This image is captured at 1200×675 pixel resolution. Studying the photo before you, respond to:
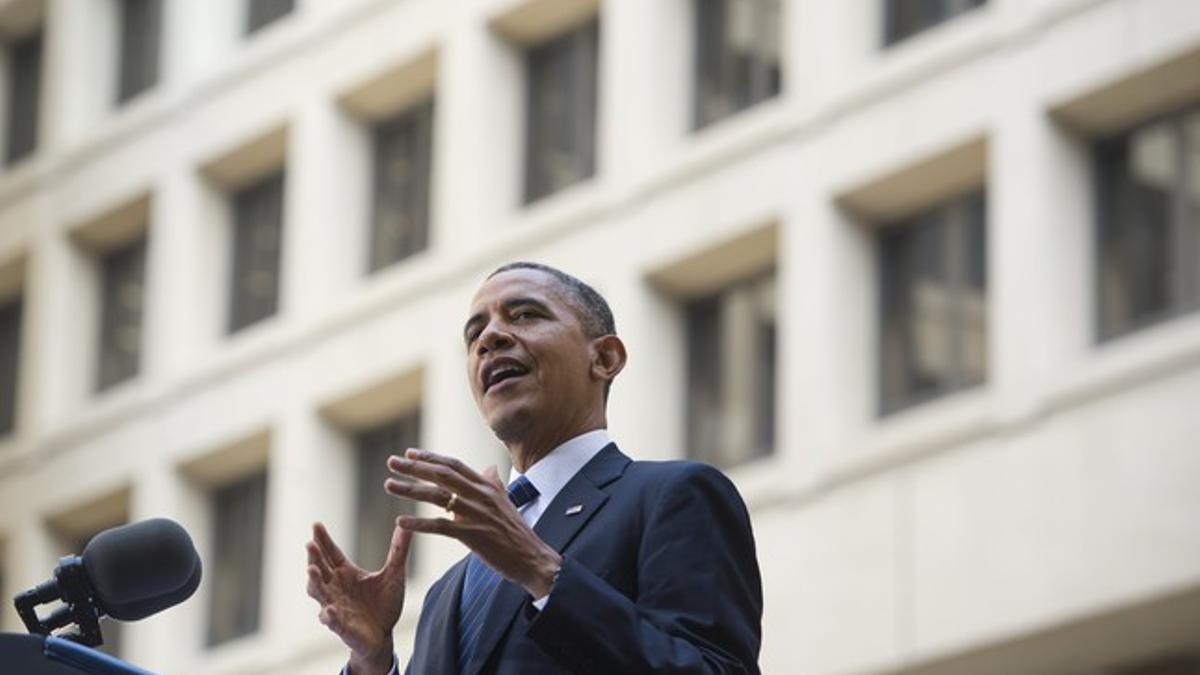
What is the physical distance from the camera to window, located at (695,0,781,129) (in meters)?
34.6

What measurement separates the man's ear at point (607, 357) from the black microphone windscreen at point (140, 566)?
1249 millimetres

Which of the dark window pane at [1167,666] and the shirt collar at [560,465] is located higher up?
the dark window pane at [1167,666]

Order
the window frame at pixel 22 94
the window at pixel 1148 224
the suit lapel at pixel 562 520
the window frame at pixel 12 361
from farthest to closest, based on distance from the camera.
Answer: the window frame at pixel 22 94 < the window frame at pixel 12 361 < the window at pixel 1148 224 < the suit lapel at pixel 562 520

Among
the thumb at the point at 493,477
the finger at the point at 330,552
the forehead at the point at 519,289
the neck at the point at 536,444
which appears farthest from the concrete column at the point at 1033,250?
the thumb at the point at 493,477

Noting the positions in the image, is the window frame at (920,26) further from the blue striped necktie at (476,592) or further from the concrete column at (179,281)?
the blue striped necktie at (476,592)

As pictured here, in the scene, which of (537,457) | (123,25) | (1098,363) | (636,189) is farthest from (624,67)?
(537,457)

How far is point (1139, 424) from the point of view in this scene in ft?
95.2

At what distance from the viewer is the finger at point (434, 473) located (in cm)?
720

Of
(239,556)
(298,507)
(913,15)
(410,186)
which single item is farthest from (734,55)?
(239,556)

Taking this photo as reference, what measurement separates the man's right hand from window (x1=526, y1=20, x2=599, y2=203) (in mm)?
28565

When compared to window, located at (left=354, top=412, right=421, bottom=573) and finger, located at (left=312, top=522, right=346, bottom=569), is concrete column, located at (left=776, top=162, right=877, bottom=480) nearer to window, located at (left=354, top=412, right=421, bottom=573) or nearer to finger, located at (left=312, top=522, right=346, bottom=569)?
window, located at (left=354, top=412, right=421, bottom=573)

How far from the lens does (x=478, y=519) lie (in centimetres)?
730

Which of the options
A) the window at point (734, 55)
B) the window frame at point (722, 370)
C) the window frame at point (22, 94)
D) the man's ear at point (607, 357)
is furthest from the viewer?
the window frame at point (22, 94)

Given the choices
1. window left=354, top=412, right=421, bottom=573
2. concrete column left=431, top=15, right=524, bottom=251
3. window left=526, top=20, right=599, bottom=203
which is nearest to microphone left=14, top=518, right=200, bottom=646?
window left=526, top=20, right=599, bottom=203
